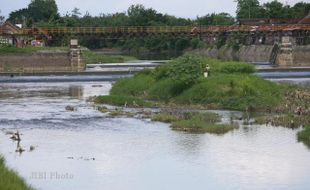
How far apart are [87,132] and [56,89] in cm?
2755

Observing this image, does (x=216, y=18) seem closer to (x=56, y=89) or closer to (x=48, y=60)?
(x=48, y=60)

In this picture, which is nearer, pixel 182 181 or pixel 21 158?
pixel 182 181

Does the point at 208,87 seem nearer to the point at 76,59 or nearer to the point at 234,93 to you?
the point at 234,93

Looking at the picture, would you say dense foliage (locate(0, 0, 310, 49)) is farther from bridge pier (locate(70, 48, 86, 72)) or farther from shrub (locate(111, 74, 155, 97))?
shrub (locate(111, 74, 155, 97))

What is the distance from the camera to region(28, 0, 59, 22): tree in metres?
162

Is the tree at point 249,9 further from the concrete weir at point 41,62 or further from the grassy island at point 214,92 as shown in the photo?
the grassy island at point 214,92

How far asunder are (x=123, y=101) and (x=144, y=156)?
1884cm

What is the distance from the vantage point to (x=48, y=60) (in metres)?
87.1

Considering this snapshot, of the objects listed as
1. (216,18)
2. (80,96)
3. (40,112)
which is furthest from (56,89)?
(216,18)

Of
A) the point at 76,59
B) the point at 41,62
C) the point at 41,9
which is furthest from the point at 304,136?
the point at 41,9

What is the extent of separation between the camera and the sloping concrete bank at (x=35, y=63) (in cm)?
8666

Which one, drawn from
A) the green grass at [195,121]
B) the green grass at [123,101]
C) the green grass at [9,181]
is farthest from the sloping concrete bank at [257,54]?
the green grass at [9,181]

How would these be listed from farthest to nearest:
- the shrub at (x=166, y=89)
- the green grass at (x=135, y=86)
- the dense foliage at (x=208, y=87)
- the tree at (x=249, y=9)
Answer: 1. the tree at (x=249, y=9)
2. the green grass at (x=135, y=86)
3. the shrub at (x=166, y=89)
4. the dense foliage at (x=208, y=87)

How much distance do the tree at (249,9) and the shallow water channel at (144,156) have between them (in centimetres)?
10820
